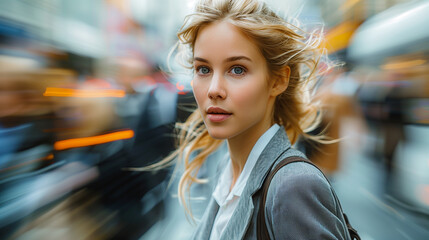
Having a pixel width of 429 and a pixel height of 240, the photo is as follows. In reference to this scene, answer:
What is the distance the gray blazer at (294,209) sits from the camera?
67 centimetres

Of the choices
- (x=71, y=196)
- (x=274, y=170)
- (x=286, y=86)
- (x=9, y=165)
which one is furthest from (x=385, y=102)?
(x=9, y=165)

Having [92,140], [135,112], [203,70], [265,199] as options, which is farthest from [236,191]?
[135,112]

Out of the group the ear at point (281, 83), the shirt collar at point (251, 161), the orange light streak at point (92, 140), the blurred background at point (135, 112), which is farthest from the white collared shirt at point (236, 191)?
the orange light streak at point (92, 140)

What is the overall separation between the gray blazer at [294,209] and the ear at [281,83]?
32 cm

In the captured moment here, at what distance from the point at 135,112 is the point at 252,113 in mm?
2065

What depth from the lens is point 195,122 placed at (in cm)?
143

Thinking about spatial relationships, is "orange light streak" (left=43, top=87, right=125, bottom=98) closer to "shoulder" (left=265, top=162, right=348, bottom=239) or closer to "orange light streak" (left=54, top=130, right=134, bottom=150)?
"orange light streak" (left=54, top=130, right=134, bottom=150)

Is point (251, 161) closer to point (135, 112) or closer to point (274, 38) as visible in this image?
point (274, 38)

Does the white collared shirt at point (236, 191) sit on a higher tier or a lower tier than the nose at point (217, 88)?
lower

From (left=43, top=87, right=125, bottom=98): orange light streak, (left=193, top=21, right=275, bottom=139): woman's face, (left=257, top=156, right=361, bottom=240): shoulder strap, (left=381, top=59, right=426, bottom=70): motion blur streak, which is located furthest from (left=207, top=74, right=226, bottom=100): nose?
(left=381, top=59, right=426, bottom=70): motion blur streak

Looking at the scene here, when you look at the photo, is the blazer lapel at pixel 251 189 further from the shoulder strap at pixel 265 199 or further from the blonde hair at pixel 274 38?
the blonde hair at pixel 274 38

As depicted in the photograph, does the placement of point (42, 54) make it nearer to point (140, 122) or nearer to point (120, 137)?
point (120, 137)

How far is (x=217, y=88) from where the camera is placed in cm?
89

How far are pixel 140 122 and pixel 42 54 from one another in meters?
1.22
